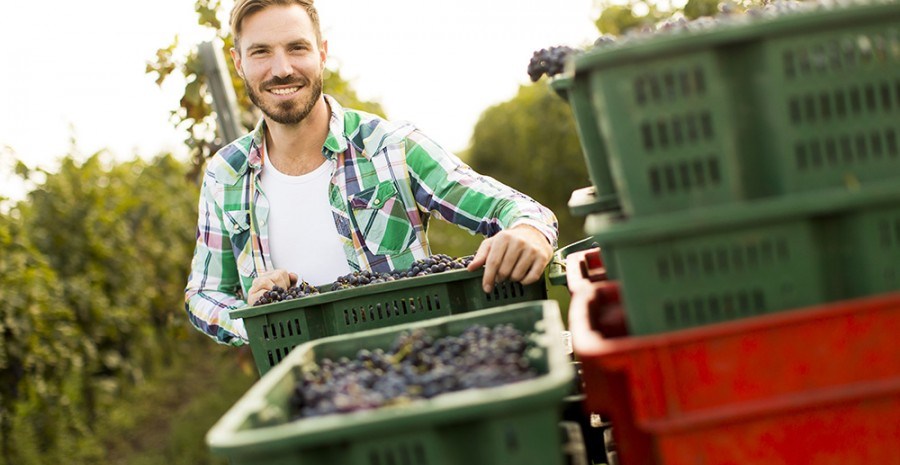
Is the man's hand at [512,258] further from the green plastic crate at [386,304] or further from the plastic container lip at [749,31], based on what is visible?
the plastic container lip at [749,31]

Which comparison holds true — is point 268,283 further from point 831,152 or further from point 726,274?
point 831,152

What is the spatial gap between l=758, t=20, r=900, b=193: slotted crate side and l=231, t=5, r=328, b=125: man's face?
221cm

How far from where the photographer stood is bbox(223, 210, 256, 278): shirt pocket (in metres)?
3.58

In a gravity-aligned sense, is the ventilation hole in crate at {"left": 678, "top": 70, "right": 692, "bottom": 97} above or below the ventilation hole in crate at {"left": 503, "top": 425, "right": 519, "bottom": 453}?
above

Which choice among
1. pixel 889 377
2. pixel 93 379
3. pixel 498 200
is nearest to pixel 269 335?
pixel 498 200

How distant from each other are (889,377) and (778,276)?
230mm

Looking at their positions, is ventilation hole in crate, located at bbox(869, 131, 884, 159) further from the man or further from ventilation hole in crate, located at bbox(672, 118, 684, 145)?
the man

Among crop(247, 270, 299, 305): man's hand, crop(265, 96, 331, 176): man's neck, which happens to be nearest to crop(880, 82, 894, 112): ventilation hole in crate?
crop(247, 270, 299, 305): man's hand

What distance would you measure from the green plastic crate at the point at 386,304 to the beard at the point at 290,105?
1.12 m

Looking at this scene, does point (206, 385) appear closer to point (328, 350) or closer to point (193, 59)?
point (193, 59)

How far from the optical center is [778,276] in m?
1.70

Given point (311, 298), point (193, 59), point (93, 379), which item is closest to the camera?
point (311, 298)

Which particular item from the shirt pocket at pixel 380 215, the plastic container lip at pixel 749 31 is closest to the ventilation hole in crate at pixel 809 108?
the plastic container lip at pixel 749 31

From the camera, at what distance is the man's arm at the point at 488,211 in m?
2.57
